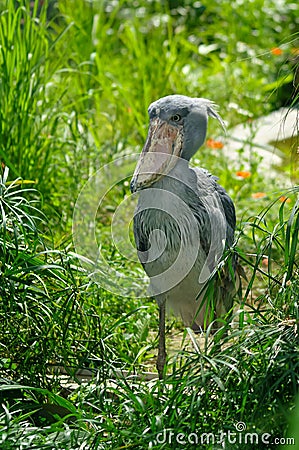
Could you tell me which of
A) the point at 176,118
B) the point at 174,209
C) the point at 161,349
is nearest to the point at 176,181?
the point at 174,209

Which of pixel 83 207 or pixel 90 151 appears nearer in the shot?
pixel 83 207

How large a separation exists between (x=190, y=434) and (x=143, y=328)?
1.34 m

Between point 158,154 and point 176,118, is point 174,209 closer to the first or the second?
point 158,154

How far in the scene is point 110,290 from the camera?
365 centimetres

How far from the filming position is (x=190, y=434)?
2328mm

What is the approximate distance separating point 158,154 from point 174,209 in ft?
0.77

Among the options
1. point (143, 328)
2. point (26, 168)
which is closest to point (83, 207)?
point (26, 168)

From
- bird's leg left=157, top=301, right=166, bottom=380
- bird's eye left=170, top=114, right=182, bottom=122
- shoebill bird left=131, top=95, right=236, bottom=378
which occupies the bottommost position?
bird's leg left=157, top=301, right=166, bottom=380

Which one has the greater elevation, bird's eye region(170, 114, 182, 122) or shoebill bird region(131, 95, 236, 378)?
bird's eye region(170, 114, 182, 122)

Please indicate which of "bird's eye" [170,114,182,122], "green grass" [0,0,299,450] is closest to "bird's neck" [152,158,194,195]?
"bird's eye" [170,114,182,122]

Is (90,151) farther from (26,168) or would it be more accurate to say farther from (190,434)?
(190,434)

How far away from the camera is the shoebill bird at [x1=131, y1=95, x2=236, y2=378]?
320cm

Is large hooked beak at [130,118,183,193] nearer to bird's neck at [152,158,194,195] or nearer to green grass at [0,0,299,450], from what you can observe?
bird's neck at [152,158,194,195]

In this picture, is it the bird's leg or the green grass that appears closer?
the green grass
